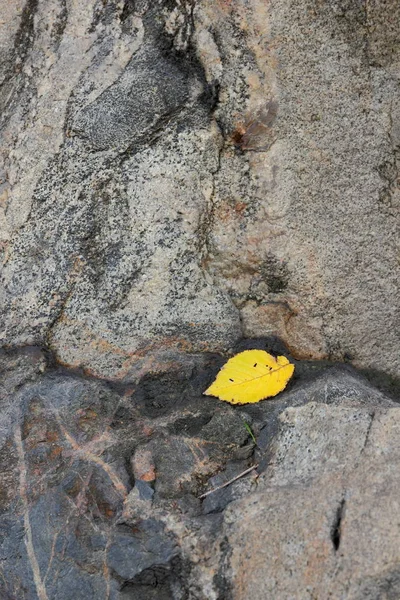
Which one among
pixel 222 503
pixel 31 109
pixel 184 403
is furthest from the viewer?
pixel 31 109

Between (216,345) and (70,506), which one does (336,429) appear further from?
(70,506)

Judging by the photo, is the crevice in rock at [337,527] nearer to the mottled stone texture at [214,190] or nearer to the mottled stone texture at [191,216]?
the mottled stone texture at [191,216]

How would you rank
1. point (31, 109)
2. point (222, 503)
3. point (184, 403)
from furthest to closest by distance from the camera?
point (31, 109), point (184, 403), point (222, 503)

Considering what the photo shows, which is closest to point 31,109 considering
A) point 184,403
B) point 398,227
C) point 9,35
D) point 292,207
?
point 9,35

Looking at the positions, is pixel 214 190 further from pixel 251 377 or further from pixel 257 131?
pixel 251 377

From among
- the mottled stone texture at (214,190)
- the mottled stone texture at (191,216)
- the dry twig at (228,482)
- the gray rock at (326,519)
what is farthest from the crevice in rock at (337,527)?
the mottled stone texture at (214,190)

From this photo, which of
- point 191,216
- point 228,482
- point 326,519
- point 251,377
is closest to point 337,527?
point 326,519
